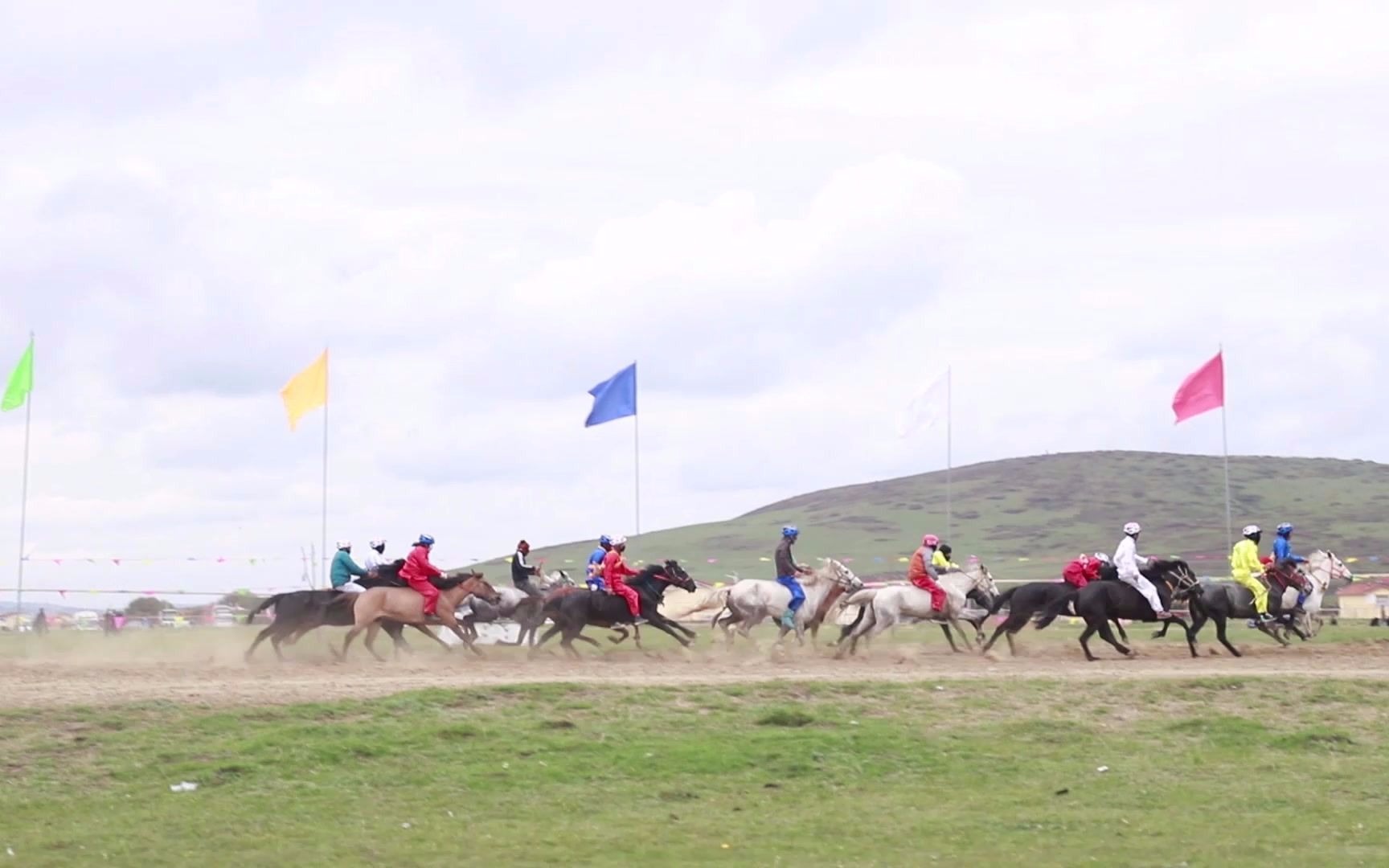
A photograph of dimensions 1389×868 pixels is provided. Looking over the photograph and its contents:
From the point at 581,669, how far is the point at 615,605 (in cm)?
290

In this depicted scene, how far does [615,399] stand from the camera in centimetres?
4388

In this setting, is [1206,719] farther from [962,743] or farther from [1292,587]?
[1292,587]

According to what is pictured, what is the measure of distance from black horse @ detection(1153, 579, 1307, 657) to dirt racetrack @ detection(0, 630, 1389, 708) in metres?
0.45

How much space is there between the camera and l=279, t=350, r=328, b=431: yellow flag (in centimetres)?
3916

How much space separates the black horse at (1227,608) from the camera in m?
31.0

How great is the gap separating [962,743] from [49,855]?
8.90 m

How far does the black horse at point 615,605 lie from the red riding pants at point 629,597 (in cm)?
6

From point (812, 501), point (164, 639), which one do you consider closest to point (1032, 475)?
point (812, 501)

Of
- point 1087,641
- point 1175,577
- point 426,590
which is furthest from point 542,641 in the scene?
point 1175,577

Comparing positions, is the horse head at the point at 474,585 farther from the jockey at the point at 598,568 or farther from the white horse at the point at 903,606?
the white horse at the point at 903,606

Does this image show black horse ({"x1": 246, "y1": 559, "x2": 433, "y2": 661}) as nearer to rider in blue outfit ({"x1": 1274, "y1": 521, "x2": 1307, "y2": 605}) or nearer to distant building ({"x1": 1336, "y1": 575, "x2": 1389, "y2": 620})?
rider in blue outfit ({"x1": 1274, "y1": 521, "x2": 1307, "y2": 605})

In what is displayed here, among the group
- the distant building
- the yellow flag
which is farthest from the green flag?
the distant building

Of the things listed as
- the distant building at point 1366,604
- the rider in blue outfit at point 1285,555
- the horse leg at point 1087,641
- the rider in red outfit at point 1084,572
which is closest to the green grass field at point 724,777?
the horse leg at point 1087,641

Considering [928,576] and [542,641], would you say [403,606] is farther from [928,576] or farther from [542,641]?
[928,576]
